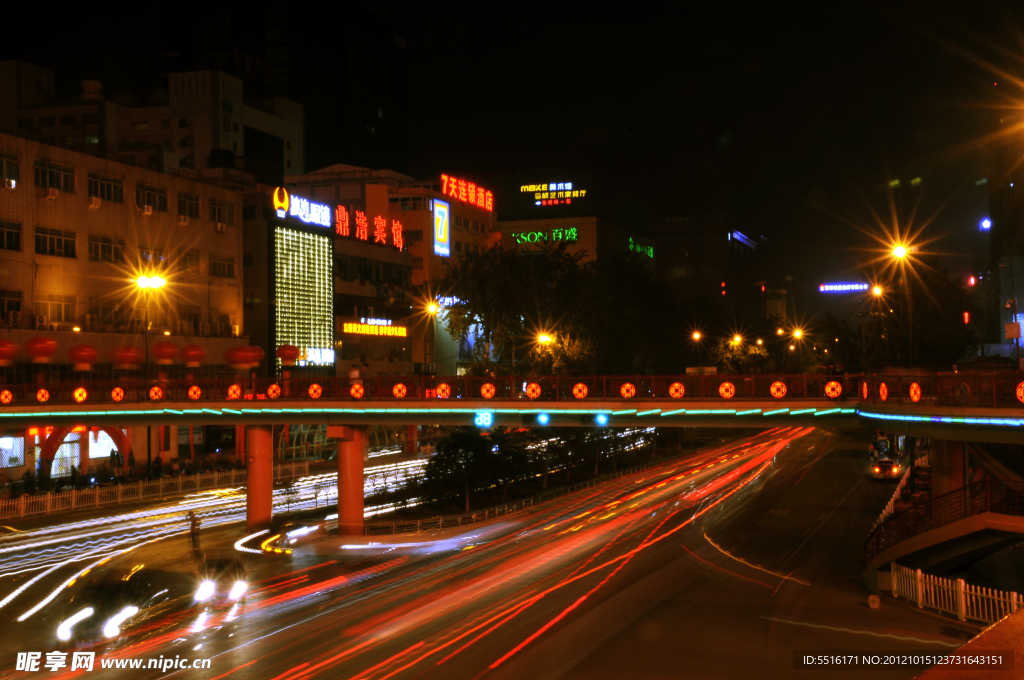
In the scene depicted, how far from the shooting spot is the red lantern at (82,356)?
52656mm

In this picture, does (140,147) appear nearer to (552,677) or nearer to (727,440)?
(727,440)

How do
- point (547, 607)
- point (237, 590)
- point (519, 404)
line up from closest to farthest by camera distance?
1. point (547, 607)
2. point (237, 590)
3. point (519, 404)

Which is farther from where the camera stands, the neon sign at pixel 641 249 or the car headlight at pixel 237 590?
the neon sign at pixel 641 249

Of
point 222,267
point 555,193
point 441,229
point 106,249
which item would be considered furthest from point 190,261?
point 555,193

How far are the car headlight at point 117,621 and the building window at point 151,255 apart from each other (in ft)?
144

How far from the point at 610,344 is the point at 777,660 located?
45053mm

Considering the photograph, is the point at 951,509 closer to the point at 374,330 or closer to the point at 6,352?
the point at 6,352

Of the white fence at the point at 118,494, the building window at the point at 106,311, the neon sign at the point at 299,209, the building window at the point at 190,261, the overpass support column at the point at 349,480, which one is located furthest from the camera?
the neon sign at the point at 299,209

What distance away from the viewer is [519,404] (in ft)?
112

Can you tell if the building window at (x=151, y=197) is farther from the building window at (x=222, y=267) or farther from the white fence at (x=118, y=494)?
the white fence at (x=118, y=494)

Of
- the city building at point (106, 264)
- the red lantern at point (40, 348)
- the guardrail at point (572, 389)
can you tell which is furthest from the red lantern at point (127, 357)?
the guardrail at point (572, 389)

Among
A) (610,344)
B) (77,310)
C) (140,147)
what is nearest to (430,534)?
(610,344)

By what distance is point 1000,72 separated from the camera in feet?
217

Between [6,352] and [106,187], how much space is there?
15.4 meters
